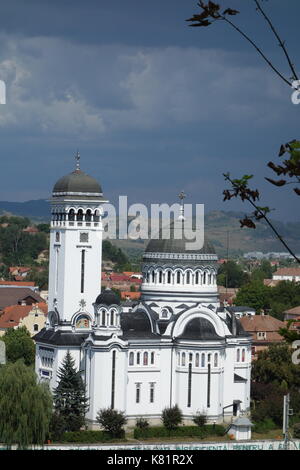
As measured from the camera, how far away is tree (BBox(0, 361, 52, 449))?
148ft

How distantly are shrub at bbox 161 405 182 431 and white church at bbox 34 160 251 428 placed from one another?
47 cm

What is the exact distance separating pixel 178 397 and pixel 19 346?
13418 millimetres

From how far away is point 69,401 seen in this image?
5122 centimetres

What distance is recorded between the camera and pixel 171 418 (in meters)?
52.4

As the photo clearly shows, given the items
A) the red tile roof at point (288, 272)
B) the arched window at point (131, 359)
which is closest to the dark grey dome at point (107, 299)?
the arched window at point (131, 359)

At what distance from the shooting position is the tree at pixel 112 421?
166 ft

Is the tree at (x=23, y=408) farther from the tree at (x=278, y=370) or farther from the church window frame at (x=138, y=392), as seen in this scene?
the tree at (x=278, y=370)

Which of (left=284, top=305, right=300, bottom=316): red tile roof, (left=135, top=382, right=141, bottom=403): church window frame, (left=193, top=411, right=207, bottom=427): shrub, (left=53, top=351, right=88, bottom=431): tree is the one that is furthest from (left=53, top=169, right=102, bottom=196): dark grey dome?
(left=284, top=305, right=300, bottom=316): red tile roof

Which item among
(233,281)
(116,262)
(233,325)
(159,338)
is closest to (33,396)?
(159,338)

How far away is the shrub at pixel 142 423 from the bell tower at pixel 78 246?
4.76 meters

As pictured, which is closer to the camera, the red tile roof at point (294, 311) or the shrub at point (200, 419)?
the shrub at point (200, 419)

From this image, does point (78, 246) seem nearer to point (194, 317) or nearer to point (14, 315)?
point (194, 317)

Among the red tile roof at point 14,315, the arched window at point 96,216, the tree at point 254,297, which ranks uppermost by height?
the tree at point 254,297
